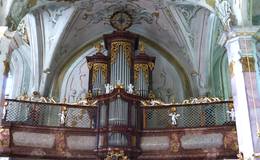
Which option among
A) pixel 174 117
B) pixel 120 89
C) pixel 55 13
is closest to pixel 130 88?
pixel 120 89

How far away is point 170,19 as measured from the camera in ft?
53.1

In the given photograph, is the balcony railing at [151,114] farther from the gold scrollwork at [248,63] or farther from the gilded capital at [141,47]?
the gilded capital at [141,47]

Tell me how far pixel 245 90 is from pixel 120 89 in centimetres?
438

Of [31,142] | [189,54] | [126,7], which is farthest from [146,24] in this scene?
[31,142]

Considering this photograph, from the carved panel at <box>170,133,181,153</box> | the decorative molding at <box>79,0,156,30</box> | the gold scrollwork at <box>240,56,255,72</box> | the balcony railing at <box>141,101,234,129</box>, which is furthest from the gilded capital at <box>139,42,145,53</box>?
the gold scrollwork at <box>240,56,255,72</box>

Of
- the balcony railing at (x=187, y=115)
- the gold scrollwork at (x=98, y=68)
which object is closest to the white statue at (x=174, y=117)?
the balcony railing at (x=187, y=115)

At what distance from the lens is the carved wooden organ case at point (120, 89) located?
40.9ft

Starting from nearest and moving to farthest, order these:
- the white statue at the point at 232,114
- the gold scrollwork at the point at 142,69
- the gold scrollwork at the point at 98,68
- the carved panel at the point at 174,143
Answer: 1. the white statue at the point at 232,114
2. the carved panel at the point at 174,143
3. the gold scrollwork at the point at 142,69
4. the gold scrollwork at the point at 98,68

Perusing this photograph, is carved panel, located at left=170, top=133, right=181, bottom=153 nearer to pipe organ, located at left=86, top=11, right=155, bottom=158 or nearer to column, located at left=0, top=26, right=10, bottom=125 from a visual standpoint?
pipe organ, located at left=86, top=11, right=155, bottom=158

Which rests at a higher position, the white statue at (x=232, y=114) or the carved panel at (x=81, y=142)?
the white statue at (x=232, y=114)

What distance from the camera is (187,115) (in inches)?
523

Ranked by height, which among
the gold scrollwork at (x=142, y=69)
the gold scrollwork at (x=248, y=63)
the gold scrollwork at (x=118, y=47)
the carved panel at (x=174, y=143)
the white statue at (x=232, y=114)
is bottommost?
the carved panel at (x=174, y=143)

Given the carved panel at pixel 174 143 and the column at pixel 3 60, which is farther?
the carved panel at pixel 174 143

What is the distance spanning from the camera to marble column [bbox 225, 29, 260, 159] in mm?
10023
